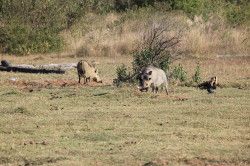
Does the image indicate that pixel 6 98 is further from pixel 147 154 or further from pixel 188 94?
pixel 147 154

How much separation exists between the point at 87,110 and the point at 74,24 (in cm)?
2285

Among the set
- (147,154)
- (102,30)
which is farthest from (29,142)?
(102,30)

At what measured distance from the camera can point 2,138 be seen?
13.4m

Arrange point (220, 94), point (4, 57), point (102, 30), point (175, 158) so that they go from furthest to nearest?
point (102, 30) → point (4, 57) → point (220, 94) → point (175, 158)

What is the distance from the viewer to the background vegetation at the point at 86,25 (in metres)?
34.6

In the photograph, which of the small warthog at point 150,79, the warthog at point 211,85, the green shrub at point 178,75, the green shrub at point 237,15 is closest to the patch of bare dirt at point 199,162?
the small warthog at point 150,79

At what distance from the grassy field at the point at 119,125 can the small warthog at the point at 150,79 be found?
307 mm

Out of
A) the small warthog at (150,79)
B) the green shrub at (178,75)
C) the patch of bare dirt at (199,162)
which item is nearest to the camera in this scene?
the patch of bare dirt at (199,162)

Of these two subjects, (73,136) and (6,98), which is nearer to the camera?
(73,136)

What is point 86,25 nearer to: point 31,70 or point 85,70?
point 31,70

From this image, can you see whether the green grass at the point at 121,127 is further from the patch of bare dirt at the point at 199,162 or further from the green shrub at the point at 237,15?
the green shrub at the point at 237,15

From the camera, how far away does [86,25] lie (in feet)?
130

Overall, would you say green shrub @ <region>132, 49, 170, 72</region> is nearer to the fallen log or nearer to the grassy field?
the grassy field

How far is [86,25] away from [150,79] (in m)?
20.8
